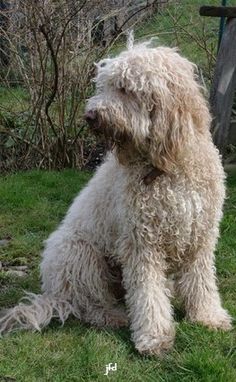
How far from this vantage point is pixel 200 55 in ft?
25.2

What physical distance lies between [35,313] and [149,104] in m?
1.33

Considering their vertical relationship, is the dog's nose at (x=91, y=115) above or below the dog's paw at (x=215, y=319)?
above

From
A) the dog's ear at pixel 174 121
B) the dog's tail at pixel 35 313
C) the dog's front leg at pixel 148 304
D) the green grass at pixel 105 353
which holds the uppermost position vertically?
the dog's ear at pixel 174 121

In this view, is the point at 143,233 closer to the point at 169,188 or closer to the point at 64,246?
the point at 169,188

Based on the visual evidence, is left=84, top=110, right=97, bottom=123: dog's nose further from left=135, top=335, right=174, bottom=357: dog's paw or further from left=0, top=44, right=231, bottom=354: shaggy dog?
left=135, top=335, right=174, bottom=357: dog's paw

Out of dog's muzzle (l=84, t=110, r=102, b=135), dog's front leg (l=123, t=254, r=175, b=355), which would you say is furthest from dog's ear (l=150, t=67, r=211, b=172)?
dog's front leg (l=123, t=254, r=175, b=355)

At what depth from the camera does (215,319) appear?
152 inches

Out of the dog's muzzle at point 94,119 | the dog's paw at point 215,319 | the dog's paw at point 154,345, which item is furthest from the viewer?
the dog's paw at point 215,319

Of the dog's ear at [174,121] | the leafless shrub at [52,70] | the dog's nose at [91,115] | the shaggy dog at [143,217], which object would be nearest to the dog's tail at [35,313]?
the shaggy dog at [143,217]

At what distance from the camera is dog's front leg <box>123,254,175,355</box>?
3.63 m

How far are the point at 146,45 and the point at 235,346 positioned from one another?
63.4 inches

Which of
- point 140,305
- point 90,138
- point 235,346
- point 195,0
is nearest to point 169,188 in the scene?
point 140,305

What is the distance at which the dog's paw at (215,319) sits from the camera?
3830 mm

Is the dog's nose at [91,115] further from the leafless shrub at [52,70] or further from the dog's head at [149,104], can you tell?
the leafless shrub at [52,70]
